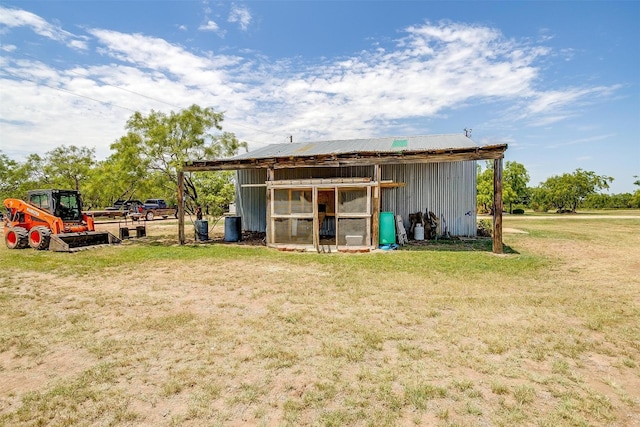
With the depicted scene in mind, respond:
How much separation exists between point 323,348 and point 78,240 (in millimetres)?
12160

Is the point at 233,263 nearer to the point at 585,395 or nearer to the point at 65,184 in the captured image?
the point at 585,395

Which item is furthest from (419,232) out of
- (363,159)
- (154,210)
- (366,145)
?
(154,210)

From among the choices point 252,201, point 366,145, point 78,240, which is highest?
point 366,145

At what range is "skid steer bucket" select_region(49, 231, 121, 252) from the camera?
11617 millimetres

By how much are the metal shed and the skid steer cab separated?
358 cm

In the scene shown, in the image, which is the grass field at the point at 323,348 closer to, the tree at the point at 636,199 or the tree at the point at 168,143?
the tree at the point at 168,143

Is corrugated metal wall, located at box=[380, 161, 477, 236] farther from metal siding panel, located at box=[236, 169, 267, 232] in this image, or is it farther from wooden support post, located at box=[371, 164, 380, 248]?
metal siding panel, located at box=[236, 169, 267, 232]

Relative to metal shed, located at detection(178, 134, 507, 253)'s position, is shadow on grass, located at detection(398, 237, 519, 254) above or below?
below

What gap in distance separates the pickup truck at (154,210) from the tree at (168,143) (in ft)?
47.2

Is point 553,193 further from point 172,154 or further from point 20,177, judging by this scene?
point 20,177

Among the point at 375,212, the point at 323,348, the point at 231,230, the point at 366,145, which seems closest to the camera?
the point at 323,348

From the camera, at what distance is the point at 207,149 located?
15.8 metres

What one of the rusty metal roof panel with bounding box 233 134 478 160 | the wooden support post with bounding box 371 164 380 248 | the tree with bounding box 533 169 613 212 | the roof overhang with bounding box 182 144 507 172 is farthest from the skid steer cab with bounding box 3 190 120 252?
the tree with bounding box 533 169 613 212

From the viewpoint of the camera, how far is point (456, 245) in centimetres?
1243
